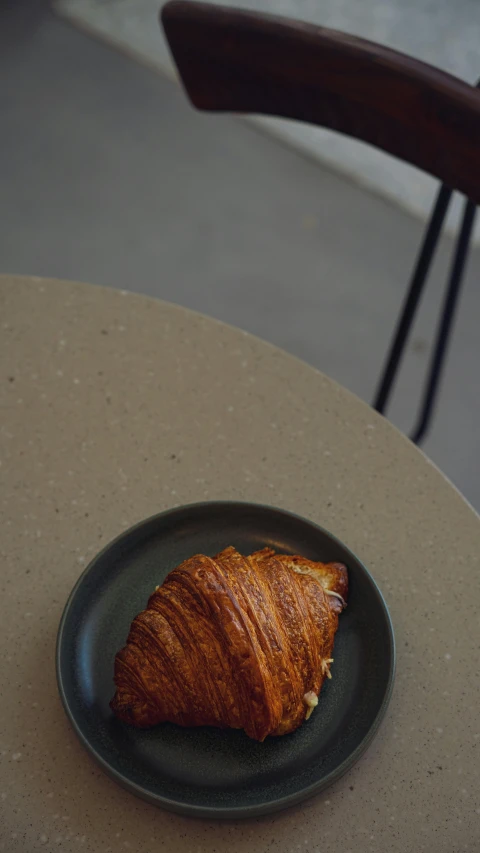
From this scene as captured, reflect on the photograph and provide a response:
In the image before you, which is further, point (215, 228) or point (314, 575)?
point (215, 228)

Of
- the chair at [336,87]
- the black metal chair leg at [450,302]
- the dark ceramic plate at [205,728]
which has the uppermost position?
the chair at [336,87]

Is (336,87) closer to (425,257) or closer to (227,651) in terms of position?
(425,257)

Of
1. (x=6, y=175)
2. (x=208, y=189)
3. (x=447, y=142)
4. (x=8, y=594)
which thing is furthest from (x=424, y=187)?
(x=8, y=594)

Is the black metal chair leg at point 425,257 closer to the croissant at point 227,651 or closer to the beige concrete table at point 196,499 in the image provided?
the beige concrete table at point 196,499

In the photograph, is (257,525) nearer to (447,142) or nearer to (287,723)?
(287,723)

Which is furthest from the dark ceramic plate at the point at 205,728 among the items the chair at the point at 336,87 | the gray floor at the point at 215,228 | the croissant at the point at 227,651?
the gray floor at the point at 215,228

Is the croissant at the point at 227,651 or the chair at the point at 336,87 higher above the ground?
the chair at the point at 336,87

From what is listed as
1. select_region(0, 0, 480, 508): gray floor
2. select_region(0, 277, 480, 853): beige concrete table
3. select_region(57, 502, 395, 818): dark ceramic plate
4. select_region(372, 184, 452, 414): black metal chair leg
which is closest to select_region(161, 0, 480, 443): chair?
select_region(372, 184, 452, 414): black metal chair leg

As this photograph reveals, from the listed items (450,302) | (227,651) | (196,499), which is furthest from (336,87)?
(227,651)
